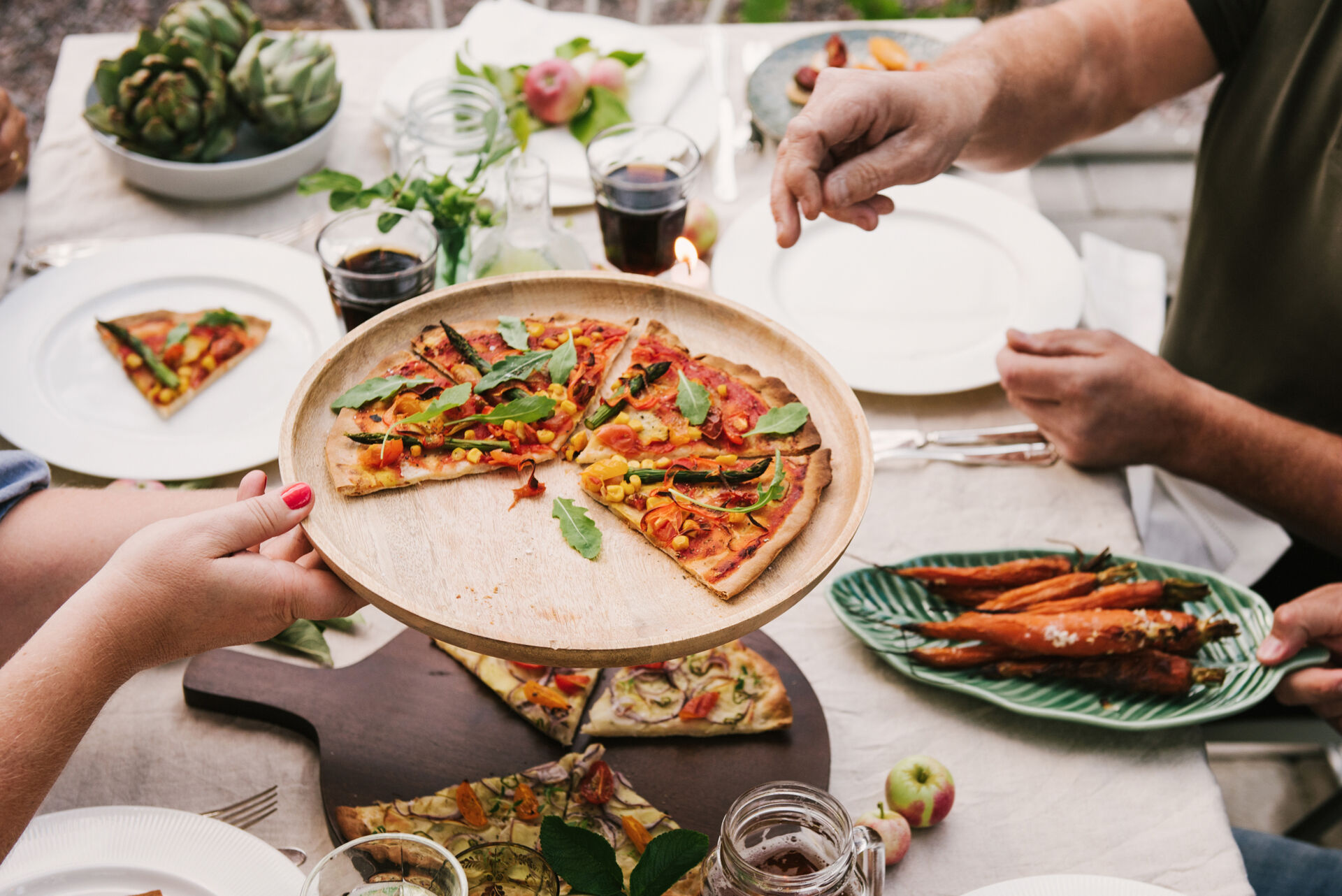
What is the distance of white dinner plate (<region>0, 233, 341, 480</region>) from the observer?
2348 millimetres

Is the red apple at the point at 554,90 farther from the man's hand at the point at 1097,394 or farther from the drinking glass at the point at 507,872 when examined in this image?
the drinking glass at the point at 507,872

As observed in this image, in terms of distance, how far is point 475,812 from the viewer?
177 cm

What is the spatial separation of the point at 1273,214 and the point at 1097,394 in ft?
3.00

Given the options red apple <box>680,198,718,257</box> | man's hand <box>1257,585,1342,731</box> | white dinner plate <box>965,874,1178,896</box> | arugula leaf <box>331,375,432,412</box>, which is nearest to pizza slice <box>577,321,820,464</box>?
arugula leaf <box>331,375,432,412</box>

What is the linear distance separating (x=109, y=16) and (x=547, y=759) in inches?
285

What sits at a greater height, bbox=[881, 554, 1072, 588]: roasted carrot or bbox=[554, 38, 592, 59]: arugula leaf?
bbox=[554, 38, 592, 59]: arugula leaf

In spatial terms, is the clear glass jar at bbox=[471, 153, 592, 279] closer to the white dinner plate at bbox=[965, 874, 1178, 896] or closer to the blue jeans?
the white dinner plate at bbox=[965, 874, 1178, 896]

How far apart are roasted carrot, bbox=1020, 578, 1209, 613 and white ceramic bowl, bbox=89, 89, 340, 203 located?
249 centimetres

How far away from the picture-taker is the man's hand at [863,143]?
2.20m

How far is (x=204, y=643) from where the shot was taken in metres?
1.66

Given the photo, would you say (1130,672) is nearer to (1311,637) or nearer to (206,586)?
(1311,637)

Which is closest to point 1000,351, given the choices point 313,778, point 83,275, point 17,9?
point 313,778

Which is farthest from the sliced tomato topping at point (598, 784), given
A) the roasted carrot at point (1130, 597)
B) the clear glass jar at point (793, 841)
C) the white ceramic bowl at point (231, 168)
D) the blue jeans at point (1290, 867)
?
the white ceramic bowl at point (231, 168)

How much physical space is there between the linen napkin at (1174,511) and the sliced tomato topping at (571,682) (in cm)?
167
